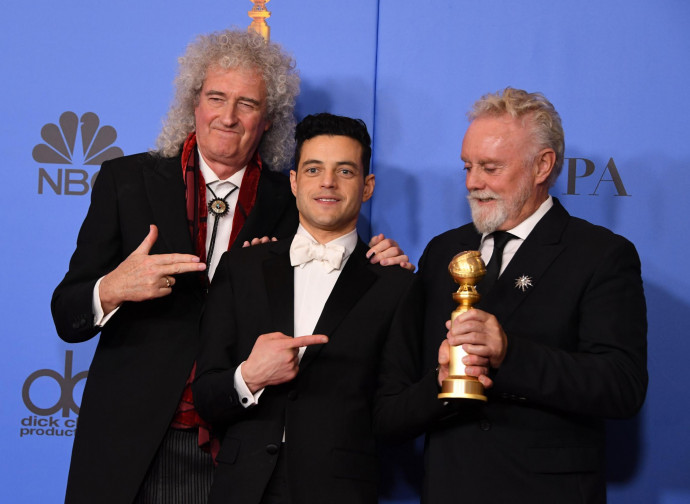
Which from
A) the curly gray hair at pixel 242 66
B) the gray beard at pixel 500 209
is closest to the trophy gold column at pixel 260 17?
the curly gray hair at pixel 242 66

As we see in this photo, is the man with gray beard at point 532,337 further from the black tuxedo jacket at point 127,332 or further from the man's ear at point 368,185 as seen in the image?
the black tuxedo jacket at point 127,332

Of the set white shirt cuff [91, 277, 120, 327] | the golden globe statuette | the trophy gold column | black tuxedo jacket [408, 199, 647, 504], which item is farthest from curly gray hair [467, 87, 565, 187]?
white shirt cuff [91, 277, 120, 327]

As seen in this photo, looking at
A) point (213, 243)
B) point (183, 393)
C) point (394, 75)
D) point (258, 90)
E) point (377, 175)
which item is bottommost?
point (183, 393)

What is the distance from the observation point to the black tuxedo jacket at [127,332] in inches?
89.0

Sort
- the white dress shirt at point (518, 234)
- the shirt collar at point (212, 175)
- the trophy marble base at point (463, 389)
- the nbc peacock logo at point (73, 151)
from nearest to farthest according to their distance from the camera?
the trophy marble base at point (463, 389), the white dress shirt at point (518, 234), the shirt collar at point (212, 175), the nbc peacock logo at point (73, 151)

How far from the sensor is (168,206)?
95.0 inches

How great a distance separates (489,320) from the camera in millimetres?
1798

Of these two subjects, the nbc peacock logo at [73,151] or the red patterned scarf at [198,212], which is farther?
the nbc peacock logo at [73,151]

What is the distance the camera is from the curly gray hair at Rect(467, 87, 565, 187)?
7.50ft

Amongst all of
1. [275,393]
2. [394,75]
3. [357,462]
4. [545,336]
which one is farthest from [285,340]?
[394,75]

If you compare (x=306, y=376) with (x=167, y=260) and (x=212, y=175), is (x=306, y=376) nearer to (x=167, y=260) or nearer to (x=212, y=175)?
(x=167, y=260)

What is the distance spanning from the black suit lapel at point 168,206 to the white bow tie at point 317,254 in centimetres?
34

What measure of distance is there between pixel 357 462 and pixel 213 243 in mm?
793

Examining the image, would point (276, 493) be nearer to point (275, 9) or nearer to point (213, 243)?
point (213, 243)
